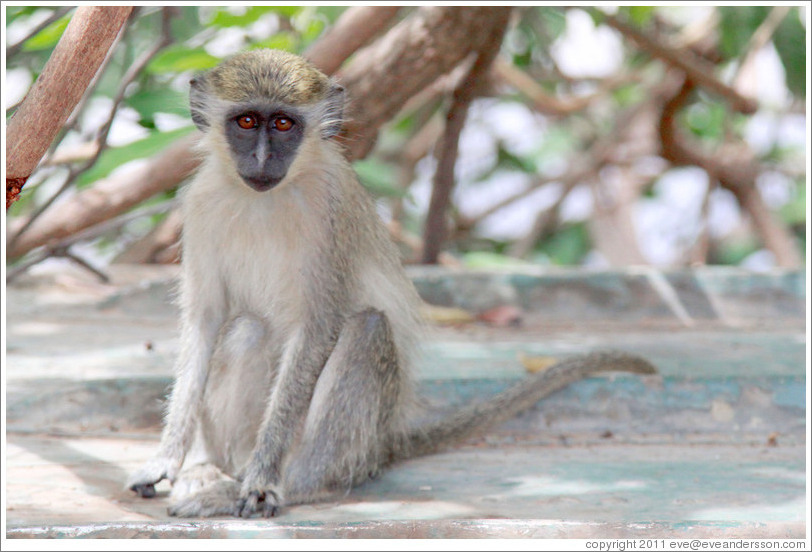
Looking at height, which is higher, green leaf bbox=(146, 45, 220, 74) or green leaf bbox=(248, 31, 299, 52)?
green leaf bbox=(248, 31, 299, 52)

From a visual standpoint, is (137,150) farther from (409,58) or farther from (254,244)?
(409,58)

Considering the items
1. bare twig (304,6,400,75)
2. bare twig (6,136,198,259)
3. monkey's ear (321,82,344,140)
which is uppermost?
bare twig (304,6,400,75)

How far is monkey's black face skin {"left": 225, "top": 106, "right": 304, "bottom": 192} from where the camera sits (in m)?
3.01

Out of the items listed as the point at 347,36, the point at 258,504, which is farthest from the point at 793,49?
the point at 258,504

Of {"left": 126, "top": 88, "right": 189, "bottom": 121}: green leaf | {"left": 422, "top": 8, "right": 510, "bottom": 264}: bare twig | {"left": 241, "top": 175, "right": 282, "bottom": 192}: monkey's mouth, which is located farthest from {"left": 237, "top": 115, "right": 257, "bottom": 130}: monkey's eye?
{"left": 422, "top": 8, "right": 510, "bottom": 264}: bare twig

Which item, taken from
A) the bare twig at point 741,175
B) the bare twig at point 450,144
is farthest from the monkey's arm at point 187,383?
the bare twig at point 741,175

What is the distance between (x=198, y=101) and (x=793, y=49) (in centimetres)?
465

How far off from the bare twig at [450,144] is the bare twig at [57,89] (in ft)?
11.2

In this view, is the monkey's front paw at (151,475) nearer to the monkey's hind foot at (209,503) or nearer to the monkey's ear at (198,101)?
the monkey's hind foot at (209,503)

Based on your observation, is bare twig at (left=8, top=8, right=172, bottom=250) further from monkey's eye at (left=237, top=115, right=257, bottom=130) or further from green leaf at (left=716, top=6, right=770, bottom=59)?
green leaf at (left=716, top=6, right=770, bottom=59)

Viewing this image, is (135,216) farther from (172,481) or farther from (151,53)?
(172,481)

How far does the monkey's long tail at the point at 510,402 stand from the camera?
366 cm

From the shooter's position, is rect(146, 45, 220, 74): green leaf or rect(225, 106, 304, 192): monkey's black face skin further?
rect(146, 45, 220, 74): green leaf

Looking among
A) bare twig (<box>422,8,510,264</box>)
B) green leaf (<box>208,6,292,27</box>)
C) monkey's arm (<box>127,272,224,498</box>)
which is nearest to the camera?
monkey's arm (<box>127,272,224,498</box>)
